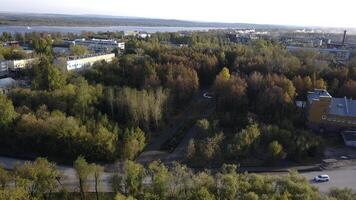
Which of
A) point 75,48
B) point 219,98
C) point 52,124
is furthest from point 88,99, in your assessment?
point 75,48

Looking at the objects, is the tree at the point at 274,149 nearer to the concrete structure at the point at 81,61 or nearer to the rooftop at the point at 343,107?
the rooftop at the point at 343,107

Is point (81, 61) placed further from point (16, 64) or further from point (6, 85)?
point (6, 85)

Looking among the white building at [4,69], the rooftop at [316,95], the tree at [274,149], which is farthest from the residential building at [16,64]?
the tree at [274,149]

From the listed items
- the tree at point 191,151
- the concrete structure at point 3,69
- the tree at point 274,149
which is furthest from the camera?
the concrete structure at point 3,69

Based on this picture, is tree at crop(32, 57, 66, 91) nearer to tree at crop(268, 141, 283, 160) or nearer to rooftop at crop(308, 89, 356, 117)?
tree at crop(268, 141, 283, 160)

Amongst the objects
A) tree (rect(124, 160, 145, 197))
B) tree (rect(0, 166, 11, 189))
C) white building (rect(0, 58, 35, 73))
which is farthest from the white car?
white building (rect(0, 58, 35, 73))

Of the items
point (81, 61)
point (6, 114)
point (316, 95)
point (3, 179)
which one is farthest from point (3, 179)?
point (81, 61)

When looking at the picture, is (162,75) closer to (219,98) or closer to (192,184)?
(219,98)

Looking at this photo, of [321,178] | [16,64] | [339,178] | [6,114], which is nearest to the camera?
[321,178]
